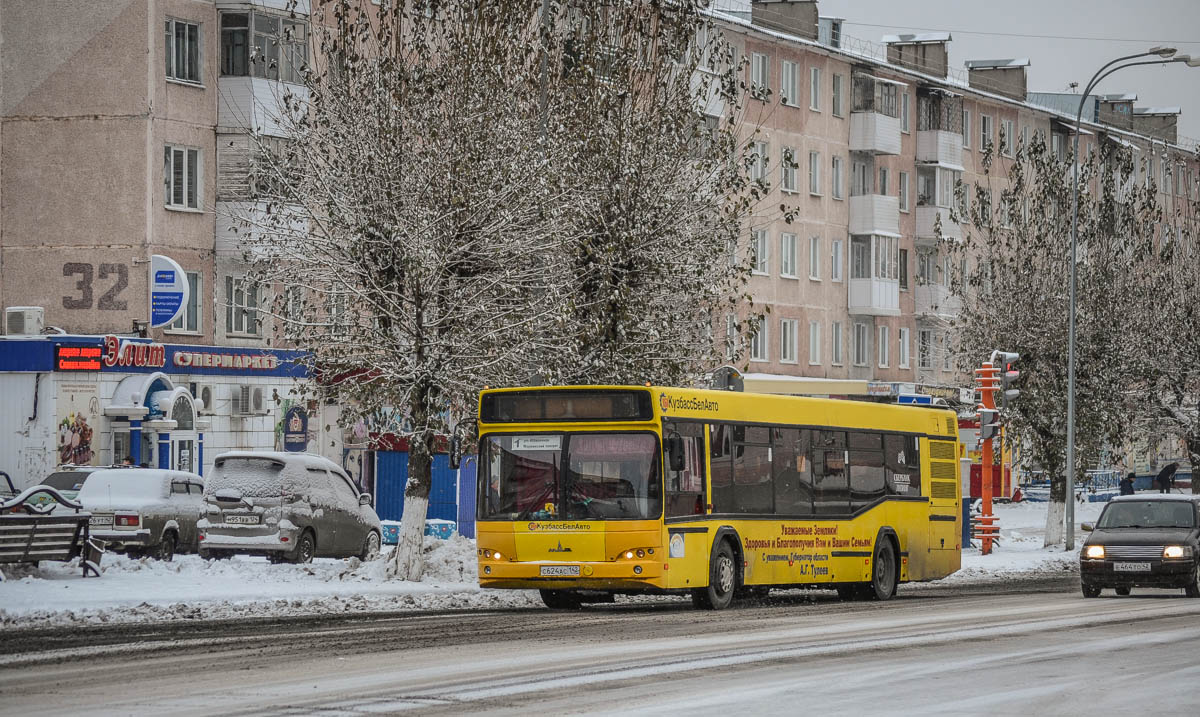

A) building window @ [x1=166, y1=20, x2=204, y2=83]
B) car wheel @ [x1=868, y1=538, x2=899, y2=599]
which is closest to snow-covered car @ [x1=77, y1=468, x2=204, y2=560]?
car wheel @ [x1=868, y1=538, x2=899, y2=599]

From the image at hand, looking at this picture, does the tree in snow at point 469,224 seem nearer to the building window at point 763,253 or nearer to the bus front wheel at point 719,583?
the bus front wheel at point 719,583

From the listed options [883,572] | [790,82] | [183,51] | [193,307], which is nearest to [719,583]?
[883,572]

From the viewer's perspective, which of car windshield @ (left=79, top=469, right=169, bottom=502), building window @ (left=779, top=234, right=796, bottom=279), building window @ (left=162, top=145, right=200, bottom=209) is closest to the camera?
car windshield @ (left=79, top=469, right=169, bottom=502)

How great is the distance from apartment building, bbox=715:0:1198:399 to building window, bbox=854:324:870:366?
1.4 inches

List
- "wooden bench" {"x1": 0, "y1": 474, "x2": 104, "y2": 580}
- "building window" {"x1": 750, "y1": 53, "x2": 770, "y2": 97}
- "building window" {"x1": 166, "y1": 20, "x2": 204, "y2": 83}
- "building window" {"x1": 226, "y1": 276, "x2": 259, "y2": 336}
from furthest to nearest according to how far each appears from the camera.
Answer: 1. "building window" {"x1": 750, "y1": 53, "x2": 770, "y2": 97}
2. "building window" {"x1": 226, "y1": 276, "x2": 259, "y2": 336}
3. "building window" {"x1": 166, "y1": 20, "x2": 204, "y2": 83}
4. "wooden bench" {"x1": 0, "y1": 474, "x2": 104, "y2": 580}

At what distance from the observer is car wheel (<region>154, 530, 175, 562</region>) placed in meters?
30.7

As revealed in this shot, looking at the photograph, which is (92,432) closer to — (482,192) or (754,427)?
(482,192)

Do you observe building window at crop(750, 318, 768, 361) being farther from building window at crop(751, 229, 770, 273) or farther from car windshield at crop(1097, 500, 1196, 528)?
car windshield at crop(1097, 500, 1196, 528)

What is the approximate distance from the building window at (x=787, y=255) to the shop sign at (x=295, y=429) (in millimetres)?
23013

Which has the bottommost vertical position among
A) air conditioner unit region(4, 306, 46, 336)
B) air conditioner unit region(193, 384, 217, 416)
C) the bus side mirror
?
the bus side mirror

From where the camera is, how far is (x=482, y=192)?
1086 inches

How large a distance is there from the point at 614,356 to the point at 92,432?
55.1 ft

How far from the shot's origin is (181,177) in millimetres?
45469

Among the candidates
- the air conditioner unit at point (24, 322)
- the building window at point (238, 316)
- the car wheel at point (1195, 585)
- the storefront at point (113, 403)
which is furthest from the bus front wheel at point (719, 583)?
the building window at point (238, 316)
